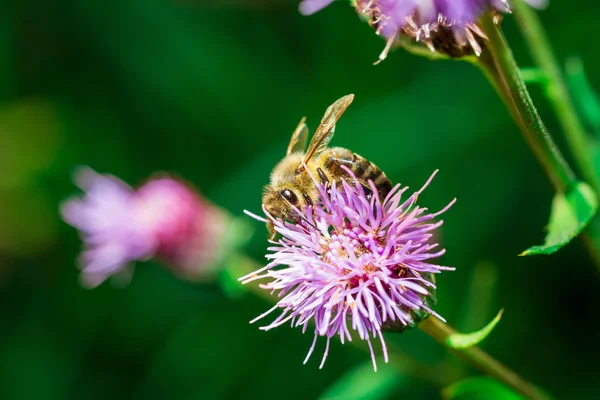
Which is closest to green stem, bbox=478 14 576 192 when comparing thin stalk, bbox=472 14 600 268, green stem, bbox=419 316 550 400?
thin stalk, bbox=472 14 600 268

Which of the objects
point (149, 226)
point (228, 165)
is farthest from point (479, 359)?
point (228, 165)

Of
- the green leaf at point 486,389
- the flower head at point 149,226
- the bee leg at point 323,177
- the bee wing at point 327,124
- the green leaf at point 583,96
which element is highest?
the bee wing at point 327,124

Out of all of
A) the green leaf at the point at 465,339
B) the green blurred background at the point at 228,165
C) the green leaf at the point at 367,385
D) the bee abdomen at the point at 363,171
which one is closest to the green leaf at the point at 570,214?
the green leaf at the point at 465,339

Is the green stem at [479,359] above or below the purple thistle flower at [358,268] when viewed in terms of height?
below

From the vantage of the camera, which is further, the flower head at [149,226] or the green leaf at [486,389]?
the flower head at [149,226]

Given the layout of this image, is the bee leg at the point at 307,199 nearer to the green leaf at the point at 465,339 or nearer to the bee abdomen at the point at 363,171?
the bee abdomen at the point at 363,171

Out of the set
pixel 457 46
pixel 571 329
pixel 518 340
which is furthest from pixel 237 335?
pixel 457 46
